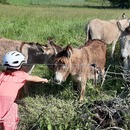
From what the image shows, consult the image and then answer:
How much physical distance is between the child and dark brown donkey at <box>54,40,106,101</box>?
A: 1980mm

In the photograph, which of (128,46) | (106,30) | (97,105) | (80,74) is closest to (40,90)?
(80,74)

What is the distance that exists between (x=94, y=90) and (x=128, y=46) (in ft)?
4.74

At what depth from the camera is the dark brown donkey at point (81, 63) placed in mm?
7922

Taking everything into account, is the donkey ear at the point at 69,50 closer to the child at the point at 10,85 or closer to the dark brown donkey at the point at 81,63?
the dark brown donkey at the point at 81,63

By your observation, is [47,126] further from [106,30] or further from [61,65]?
[106,30]

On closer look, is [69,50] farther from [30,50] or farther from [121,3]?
[121,3]

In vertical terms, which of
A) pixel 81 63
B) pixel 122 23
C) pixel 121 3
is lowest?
pixel 121 3

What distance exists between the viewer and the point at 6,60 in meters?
5.68

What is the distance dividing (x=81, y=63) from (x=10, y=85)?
2963 millimetres

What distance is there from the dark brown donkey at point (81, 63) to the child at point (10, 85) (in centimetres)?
198

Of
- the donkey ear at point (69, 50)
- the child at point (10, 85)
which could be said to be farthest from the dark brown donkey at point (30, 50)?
the child at point (10, 85)

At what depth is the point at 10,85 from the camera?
19.0ft

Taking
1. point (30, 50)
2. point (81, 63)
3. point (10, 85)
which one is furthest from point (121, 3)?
point (10, 85)

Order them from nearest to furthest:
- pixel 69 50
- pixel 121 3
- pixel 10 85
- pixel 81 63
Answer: pixel 10 85 → pixel 69 50 → pixel 81 63 → pixel 121 3
